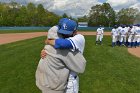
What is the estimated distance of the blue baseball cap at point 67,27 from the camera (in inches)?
149

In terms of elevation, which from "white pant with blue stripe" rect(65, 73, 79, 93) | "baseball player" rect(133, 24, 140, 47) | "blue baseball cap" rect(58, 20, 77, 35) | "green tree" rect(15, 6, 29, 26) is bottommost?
"green tree" rect(15, 6, 29, 26)

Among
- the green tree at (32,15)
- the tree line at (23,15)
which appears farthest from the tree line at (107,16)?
the green tree at (32,15)

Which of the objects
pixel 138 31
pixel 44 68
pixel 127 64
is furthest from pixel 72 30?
pixel 138 31

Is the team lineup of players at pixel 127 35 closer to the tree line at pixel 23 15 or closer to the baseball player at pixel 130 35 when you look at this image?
the baseball player at pixel 130 35

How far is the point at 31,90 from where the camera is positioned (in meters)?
8.86

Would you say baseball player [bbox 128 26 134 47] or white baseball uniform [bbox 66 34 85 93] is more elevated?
white baseball uniform [bbox 66 34 85 93]

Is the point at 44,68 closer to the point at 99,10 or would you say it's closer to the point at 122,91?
the point at 122,91

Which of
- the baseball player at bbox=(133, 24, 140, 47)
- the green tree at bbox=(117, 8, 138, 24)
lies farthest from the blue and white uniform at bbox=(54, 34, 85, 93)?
the green tree at bbox=(117, 8, 138, 24)

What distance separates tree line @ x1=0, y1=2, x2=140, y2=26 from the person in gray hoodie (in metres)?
88.4

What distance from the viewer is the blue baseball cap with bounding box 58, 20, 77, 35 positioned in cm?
378

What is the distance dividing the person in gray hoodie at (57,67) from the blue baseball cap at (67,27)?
3cm

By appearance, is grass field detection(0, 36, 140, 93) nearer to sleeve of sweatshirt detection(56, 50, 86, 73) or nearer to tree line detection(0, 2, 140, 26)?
sleeve of sweatshirt detection(56, 50, 86, 73)

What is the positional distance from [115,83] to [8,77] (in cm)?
389

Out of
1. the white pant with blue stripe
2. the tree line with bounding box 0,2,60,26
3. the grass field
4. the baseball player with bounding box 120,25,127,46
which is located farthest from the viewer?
the tree line with bounding box 0,2,60,26
